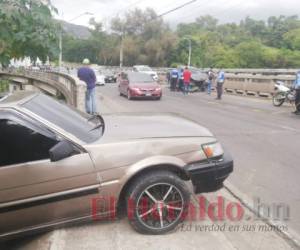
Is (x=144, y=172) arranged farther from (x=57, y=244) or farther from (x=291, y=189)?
(x=291, y=189)

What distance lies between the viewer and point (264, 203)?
5.17 meters

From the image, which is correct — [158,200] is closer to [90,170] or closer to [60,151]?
[90,170]

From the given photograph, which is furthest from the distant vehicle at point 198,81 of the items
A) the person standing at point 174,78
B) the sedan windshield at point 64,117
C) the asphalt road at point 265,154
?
the sedan windshield at point 64,117

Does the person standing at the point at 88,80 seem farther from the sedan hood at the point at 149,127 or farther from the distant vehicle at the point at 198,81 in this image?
the distant vehicle at the point at 198,81

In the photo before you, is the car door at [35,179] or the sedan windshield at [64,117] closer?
the car door at [35,179]

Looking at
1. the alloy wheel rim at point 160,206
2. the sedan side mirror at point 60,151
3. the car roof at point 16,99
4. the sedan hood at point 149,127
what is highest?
the car roof at point 16,99

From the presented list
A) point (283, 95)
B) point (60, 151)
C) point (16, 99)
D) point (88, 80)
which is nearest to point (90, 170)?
point (60, 151)

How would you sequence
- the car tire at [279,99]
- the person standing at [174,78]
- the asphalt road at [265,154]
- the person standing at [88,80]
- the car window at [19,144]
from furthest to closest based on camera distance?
the person standing at [174,78] < the car tire at [279,99] < the person standing at [88,80] < the asphalt road at [265,154] < the car window at [19,144]

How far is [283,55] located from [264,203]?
227 ft

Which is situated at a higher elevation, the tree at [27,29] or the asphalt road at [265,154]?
the tree at [27,29]

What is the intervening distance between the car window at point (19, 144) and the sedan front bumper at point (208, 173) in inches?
58.8

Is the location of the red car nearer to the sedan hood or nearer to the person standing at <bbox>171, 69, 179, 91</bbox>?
the person standing at <bbox>171, 69, 179, 91</bbox>

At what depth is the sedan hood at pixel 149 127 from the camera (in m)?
4.29

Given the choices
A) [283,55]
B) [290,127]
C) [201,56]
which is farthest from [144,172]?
[201,56]
